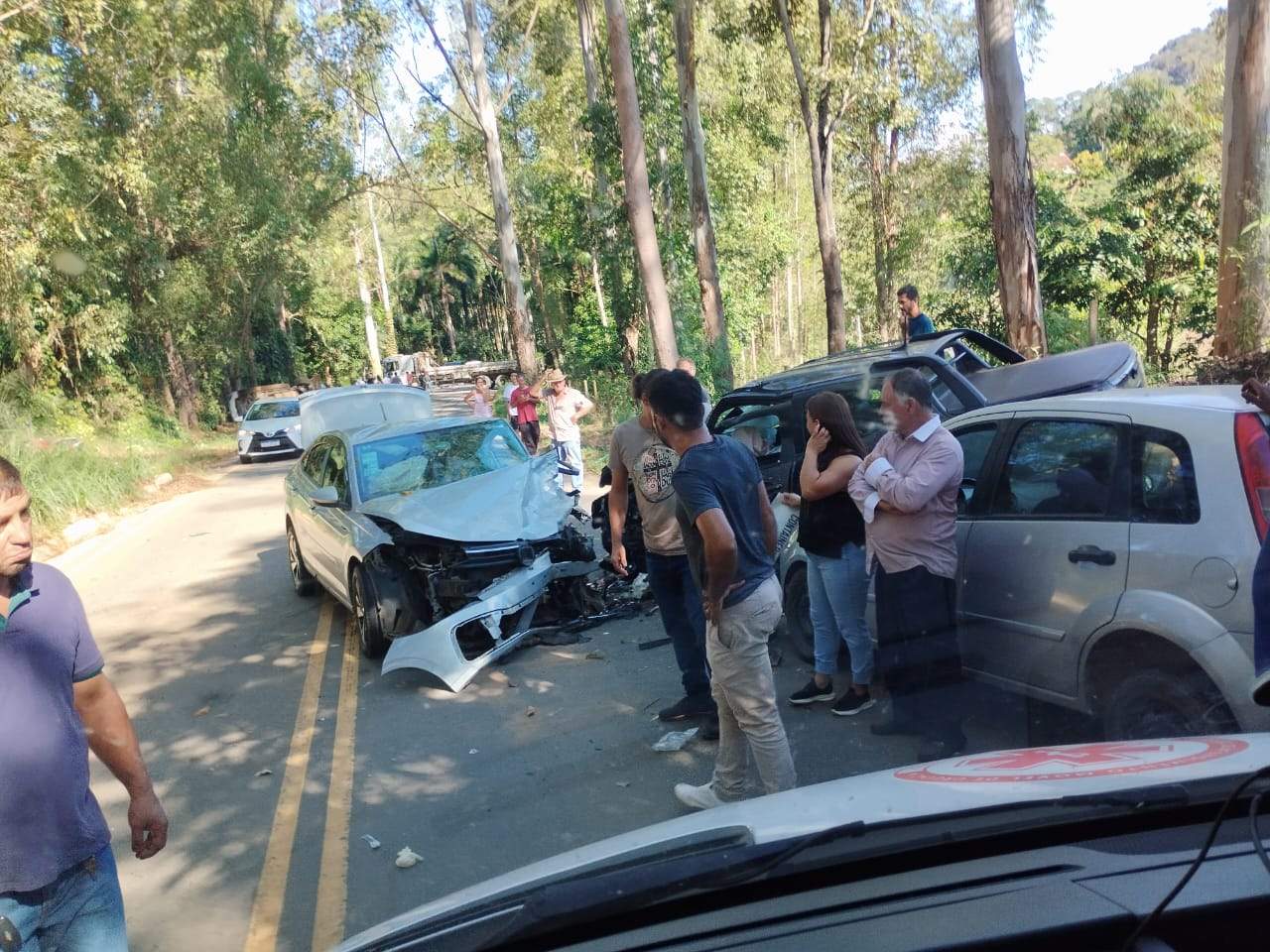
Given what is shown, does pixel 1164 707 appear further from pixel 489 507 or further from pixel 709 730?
pixel 489 507

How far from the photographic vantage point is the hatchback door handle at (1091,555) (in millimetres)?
4145

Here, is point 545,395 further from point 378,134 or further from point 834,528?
point 378,134

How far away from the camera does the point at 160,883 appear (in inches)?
Result: 185

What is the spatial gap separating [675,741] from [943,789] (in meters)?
3.54

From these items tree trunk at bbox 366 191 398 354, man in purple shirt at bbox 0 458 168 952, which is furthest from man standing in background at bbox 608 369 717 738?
tree trunk at bbox 366 191 398 354

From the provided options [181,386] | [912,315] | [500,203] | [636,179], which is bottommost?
[912,315]

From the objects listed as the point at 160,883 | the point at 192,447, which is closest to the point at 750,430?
the point at 160,883

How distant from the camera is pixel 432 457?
8.92m

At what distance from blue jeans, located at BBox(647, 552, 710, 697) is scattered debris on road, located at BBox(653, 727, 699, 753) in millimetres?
302

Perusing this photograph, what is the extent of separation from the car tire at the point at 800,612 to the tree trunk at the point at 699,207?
12.6m

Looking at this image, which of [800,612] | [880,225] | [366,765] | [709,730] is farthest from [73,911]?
[880,225]

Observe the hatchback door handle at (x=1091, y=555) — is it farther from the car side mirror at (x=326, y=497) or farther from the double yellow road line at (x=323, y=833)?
the car side mirror at (x=326, y=497)

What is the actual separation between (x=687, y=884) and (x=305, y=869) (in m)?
3.45

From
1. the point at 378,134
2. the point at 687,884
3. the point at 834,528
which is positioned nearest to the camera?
the point at 687,884
